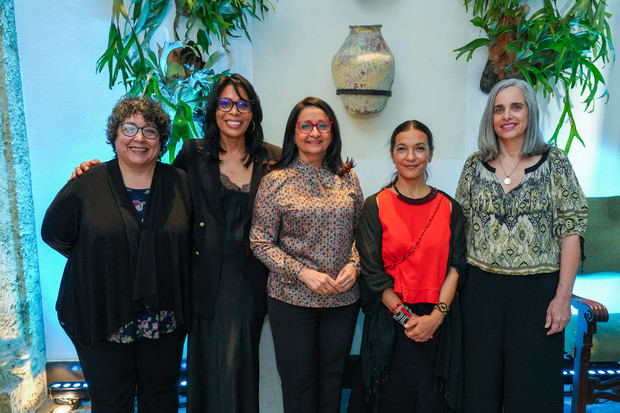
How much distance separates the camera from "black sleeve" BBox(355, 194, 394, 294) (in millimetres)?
1618

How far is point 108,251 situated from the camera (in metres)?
1.48

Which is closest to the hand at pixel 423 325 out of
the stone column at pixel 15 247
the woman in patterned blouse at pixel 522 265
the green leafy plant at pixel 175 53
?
the woman in patterned blouse at pixel 522 265

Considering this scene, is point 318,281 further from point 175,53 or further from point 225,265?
point 175,53

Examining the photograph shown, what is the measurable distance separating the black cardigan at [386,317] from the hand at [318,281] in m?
0.17

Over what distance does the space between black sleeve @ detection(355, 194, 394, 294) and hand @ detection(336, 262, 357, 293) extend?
63 mm

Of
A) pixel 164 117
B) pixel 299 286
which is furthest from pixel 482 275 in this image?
pixel 164 117

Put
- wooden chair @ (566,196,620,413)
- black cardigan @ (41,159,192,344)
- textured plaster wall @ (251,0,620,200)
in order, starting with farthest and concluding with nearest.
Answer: textured plaster wall @ (251,0,620,200), wooden chair @ (566,196,620,413), black cardigan @ (41,159,192,344)

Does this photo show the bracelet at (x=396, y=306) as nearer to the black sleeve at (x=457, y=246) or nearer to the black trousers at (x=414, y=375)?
the black trousers at (x=414, y=375)

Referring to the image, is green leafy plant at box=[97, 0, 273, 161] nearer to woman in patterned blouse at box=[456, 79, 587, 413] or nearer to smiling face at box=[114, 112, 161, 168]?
smiling face at box=[114, 112, 161, 168]

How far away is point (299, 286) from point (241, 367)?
0.44 metres

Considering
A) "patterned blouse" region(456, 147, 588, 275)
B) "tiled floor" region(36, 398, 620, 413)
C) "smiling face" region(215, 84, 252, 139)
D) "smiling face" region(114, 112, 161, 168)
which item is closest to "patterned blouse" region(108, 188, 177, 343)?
"smiling face" region(114, 112, 161, 168)

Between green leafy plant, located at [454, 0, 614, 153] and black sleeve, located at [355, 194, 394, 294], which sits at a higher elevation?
green leafy plant, located at [454, 0, 614, 153]

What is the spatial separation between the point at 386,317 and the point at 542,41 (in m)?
1.72

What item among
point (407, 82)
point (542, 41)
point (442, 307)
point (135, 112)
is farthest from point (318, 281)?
point (542, 41)
